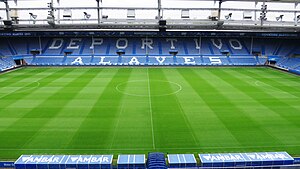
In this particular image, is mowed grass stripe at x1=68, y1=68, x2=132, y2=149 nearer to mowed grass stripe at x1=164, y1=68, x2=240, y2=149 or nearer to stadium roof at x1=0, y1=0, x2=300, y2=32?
mowed grass stripe at x1=164, y1=68, x2=240, y2=149

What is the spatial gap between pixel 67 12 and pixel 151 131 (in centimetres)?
3756

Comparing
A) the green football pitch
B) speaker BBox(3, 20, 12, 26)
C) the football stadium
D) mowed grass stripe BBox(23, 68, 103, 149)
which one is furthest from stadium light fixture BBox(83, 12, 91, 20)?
mowed grass stripe BBox(23, 68, 103, 149)

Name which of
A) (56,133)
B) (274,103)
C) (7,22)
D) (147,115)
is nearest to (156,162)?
(56,133)

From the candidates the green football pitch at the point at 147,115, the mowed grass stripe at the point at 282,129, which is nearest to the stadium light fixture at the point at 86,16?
the green football pitch at the point at 147,115

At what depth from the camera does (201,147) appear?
1496 centimetres

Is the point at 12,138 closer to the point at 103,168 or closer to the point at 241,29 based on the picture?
the point at 103,168

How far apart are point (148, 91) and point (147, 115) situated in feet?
23.7

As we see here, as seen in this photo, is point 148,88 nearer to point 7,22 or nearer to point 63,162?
point 63,162

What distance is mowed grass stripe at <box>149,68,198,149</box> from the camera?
1550cm

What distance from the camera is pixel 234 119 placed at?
61.9ft

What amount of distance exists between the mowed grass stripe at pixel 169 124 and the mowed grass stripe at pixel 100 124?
2886 mm

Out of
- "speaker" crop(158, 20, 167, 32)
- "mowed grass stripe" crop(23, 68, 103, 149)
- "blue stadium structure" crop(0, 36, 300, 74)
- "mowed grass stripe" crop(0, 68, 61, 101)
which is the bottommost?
"mowed grass stripe" crop(23, 68, 103, 149)

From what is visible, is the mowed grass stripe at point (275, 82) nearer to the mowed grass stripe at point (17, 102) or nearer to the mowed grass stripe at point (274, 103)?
the mowed grass stripe at point (274, 103)

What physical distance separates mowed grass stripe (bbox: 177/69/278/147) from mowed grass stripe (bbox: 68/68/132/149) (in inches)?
297
